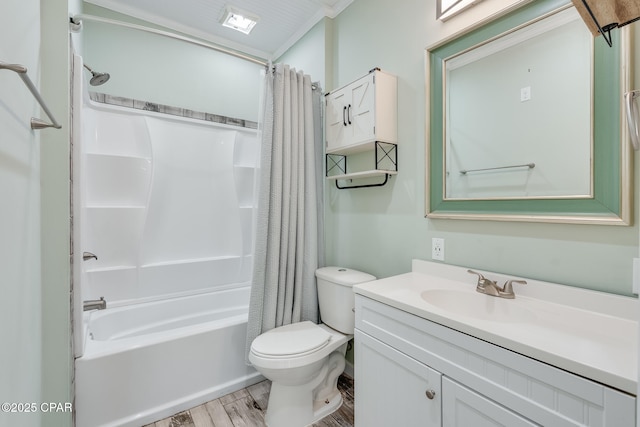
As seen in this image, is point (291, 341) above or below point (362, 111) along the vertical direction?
below

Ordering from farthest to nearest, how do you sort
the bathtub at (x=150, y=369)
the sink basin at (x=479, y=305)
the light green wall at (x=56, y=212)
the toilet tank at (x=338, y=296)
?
the toilet tank at (x=338, y=296) < the bathtub at (x=150, y=369) < the light green wall at (x=56, y=212) < the sink basin at (x=479, y=305)

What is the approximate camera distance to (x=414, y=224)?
1.59 m

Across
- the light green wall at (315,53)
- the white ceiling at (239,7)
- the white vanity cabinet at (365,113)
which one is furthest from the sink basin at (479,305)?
the white ceiling at (239,7)

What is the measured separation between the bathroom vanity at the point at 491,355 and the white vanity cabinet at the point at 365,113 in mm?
832

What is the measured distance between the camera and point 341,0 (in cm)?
207

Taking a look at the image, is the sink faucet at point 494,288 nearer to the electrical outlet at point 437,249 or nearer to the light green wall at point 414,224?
the light green wall at point 414,224

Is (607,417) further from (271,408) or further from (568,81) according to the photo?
(271,408)

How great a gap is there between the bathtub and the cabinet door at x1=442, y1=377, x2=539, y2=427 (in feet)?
4.28

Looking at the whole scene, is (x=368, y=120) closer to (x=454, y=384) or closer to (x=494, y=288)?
(x=494, y=288)

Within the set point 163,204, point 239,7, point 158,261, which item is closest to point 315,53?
point 239,7

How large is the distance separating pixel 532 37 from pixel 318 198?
142 centimetres

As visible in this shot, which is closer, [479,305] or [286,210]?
[479,305]

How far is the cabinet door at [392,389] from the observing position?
1.00m

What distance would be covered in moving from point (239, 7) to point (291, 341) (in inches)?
94.7
